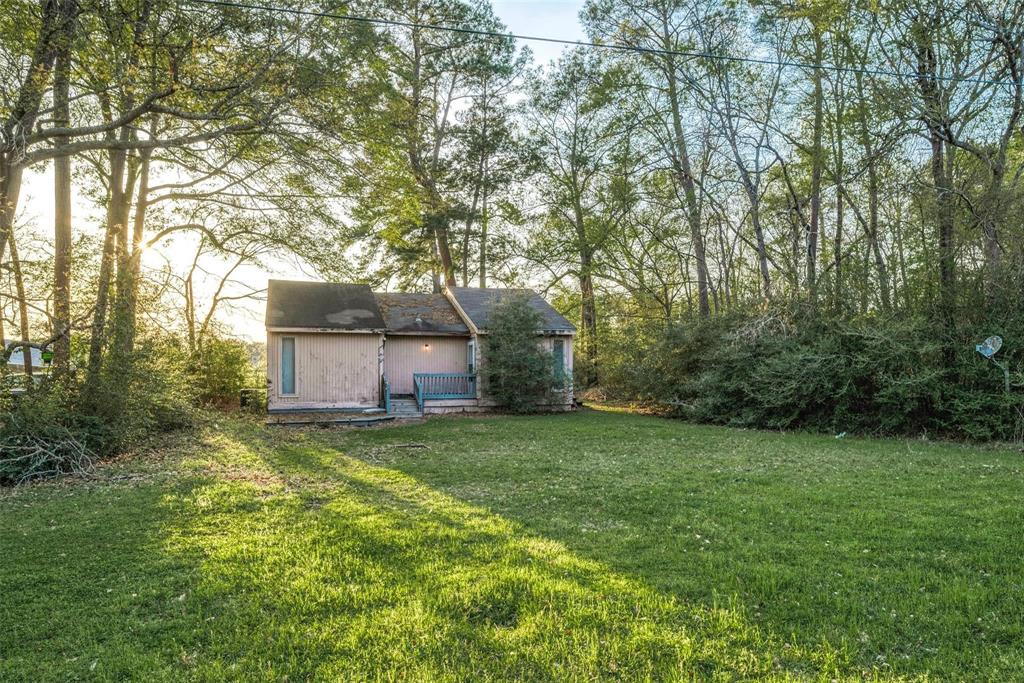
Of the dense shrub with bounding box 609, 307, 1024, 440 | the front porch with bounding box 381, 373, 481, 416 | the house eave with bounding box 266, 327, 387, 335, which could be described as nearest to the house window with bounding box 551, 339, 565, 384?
the front porch with bounding box 381, 373, 481, 416

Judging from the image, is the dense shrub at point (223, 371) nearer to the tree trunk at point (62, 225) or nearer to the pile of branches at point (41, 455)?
the tree trunk at point (62, 225)

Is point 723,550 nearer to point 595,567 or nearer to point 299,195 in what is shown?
point 595,567

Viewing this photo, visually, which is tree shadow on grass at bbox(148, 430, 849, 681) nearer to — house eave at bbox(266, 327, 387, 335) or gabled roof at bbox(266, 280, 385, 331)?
house eave at bbox(266, 327, 387, 335)

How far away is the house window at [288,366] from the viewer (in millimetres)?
15680

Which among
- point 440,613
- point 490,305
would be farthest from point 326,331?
point 440,613

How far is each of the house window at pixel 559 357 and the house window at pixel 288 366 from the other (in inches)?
305

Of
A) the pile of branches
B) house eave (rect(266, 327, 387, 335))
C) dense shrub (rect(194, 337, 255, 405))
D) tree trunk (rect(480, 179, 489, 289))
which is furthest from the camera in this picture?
tree trunk (rect(480, 179, 489, 289))

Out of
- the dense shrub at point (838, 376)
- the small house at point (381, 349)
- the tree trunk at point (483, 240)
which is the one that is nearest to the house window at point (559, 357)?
the small house at point (381, 349)

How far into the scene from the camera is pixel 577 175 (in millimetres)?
23281

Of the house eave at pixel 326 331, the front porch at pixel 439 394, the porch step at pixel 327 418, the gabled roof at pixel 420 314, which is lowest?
the porch step at pixel 327 418

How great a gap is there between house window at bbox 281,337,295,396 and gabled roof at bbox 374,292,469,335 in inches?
114

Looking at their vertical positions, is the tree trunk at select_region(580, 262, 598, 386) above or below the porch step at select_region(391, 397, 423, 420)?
above

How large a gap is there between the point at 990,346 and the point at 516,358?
35.6 feet

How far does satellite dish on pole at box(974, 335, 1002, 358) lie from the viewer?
10.4 meters
